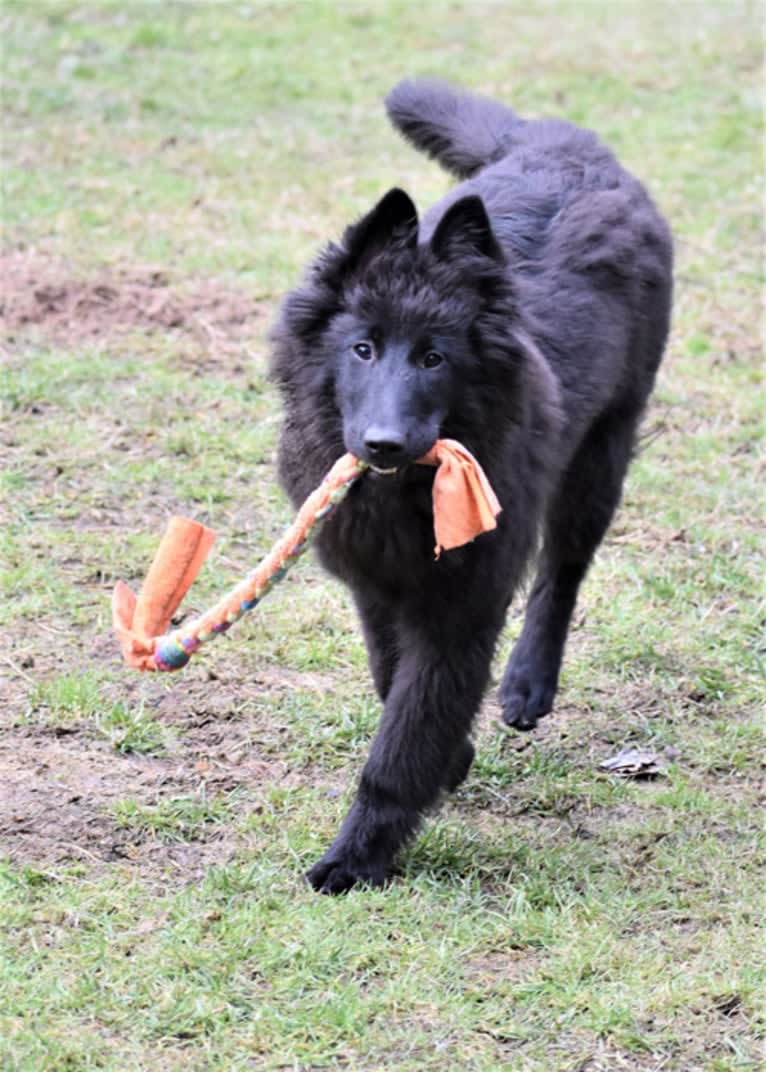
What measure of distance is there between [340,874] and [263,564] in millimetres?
897

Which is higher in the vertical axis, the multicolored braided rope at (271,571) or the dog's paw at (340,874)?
the multicolored braided rope at (271,571)

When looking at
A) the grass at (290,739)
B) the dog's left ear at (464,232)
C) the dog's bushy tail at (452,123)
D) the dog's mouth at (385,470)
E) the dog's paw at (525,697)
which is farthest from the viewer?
the dog's bushy tail at (452,123)

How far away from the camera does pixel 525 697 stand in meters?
5.36

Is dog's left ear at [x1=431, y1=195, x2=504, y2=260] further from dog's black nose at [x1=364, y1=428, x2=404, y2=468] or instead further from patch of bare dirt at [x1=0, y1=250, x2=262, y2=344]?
patch of bare dirt at [x1=0, y1=250, x2=262, y2=344]

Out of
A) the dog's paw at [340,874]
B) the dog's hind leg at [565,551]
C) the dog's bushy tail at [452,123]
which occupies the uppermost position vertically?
the dog's bushy tail at [452,123]

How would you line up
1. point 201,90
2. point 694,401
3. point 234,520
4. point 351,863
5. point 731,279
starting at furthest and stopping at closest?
point 201,90 < point 731,279 < point 694,401 < point 234,520 < point 351,863

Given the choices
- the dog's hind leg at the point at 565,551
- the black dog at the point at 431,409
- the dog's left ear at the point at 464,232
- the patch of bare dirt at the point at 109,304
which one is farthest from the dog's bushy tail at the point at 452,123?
the patch of bare dirt at the point at 109,304

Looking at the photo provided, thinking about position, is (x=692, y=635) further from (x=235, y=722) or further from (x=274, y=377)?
(x=274, y=377)

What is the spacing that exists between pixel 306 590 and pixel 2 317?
291 centimetres

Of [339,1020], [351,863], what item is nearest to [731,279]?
[351,863]

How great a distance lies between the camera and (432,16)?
47.4 ft

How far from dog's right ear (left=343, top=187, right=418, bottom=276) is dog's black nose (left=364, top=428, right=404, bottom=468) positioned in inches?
22.9

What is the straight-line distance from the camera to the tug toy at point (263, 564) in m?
3.98

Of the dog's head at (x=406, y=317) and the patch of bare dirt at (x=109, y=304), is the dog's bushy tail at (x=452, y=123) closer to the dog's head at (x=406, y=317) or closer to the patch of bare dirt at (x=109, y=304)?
the dog's head at (x=406, y=317)
